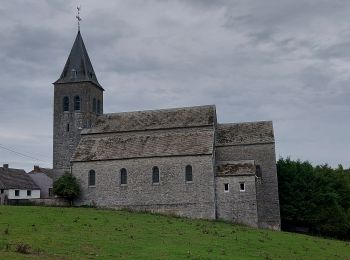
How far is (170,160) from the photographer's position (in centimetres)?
4875

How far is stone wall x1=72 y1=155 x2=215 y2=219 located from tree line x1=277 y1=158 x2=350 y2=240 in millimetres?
10418

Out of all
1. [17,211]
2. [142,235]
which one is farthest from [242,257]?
[17,211]

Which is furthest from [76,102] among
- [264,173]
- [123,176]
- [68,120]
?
[264,173]

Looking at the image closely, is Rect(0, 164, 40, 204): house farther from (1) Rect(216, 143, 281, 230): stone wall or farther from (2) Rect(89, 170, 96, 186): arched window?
(1) Rect(216, 143, 281, 230): stone wall

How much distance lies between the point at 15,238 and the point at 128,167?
90.5 ft

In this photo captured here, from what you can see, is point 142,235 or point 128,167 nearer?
point 142,235

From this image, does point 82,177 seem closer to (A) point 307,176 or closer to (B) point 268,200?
(B) point 268,200

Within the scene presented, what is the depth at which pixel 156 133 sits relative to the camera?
52375mm

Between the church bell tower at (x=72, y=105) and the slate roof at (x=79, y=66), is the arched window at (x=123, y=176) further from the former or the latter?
the slate roof at (x=79, y=66)

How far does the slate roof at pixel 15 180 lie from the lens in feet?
198

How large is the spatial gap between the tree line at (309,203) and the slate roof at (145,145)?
10.7m

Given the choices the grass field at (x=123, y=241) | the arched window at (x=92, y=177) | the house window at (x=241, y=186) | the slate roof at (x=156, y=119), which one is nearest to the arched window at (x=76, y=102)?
the slate roof at (x=156, y=119)

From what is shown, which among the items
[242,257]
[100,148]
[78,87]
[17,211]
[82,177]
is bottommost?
[242,257]

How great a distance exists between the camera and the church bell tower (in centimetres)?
5525
